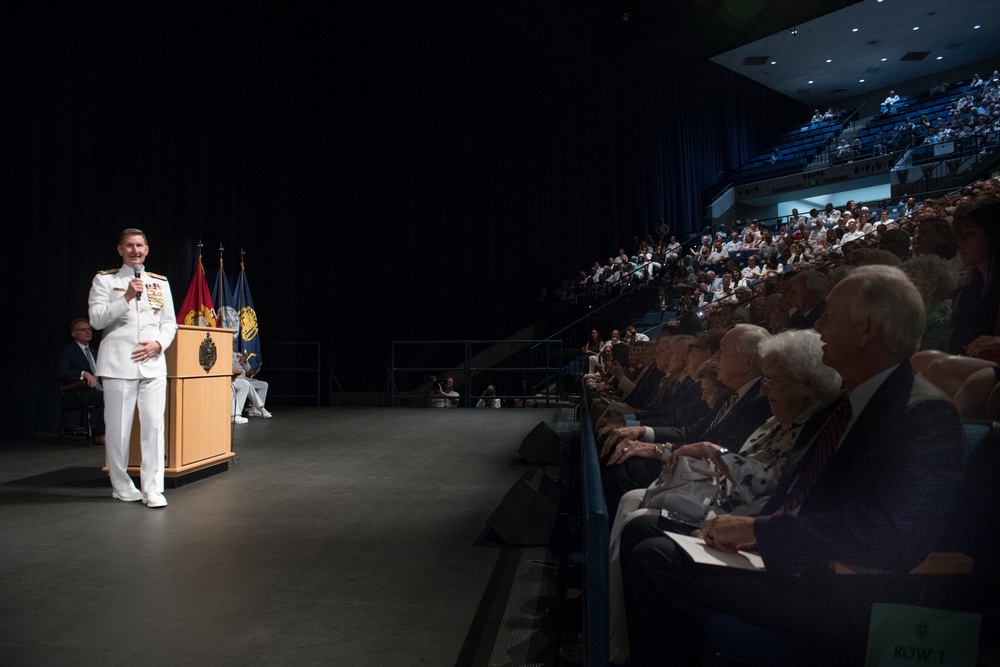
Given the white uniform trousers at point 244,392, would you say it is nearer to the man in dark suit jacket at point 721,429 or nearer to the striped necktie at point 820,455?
the man in dark suit jacket at point 721,429

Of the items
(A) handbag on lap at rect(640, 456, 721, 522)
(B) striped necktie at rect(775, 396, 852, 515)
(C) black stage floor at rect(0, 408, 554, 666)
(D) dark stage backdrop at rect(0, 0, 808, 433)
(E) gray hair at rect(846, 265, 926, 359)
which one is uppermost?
(D) dark stage backdrop at rect(0, 0, 808, 433)

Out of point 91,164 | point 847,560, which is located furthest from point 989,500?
point 91,164

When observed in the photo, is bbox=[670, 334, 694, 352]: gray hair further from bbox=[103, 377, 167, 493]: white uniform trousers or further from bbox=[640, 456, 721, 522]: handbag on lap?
bbox=[103, 377, 167, 493]: white uniform trousers

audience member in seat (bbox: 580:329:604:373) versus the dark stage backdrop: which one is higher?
the dark stage backdrop

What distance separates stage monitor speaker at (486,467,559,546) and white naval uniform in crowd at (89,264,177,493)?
2010 mm

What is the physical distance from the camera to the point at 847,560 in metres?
1.15

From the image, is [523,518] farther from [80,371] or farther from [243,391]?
[243,391]

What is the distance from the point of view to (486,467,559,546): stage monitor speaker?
2.77 meters

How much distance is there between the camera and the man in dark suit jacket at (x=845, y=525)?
114 centimetres

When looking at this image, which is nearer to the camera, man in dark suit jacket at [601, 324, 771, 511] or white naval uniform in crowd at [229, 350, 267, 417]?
man in dark suit jacket at [601, 324, 771, 511]

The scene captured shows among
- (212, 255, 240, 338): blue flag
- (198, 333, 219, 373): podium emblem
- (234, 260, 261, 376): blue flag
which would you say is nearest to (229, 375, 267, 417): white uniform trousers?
(234, 260, 261, 376): blue flag

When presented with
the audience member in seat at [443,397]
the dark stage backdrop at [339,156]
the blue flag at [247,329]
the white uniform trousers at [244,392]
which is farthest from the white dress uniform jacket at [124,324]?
the audience member in seat at [443,397]

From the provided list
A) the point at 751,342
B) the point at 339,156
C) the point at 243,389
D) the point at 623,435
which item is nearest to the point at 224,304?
the point at 243,389

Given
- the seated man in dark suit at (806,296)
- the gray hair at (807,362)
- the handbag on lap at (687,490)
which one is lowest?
the handbag on lap at (687,490)
